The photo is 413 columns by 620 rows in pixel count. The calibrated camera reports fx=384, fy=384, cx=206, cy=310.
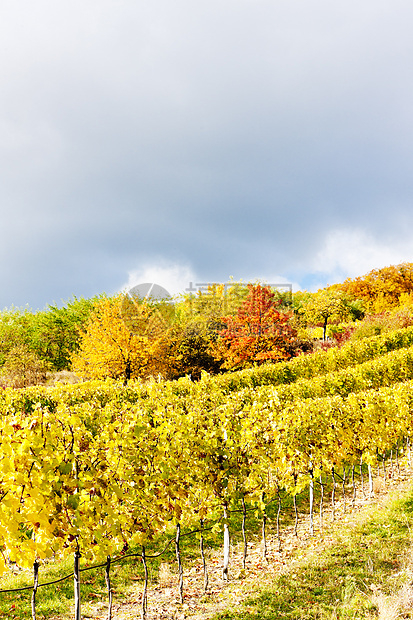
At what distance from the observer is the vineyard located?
152 inches

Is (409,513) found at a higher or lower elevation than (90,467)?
lower

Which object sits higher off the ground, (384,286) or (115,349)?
(384,286)

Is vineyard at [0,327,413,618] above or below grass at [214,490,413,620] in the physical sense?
above

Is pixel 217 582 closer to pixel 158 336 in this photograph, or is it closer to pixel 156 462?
pixel 156 462

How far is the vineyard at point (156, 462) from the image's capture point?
3867mm

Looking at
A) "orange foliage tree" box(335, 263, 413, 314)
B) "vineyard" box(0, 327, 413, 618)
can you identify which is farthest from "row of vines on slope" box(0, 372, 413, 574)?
"orange foliage tree" box(335, 263, 413, 314)

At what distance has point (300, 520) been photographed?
26.3ft

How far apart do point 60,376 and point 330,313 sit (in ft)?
77.1

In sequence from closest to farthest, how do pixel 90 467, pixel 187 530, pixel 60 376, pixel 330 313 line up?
pixel 90 467
pixel 187 530
pixel 60 376
pixel 330 313

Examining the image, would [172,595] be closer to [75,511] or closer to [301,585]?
[301,585]

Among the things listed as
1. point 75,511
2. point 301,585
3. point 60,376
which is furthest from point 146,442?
point 60,376

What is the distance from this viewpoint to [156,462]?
16.3 feet

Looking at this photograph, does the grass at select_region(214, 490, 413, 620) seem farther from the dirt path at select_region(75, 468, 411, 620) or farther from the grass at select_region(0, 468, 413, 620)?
the dirt path at select_region(75, 468, 411, 620)

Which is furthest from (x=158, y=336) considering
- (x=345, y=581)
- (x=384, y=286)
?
(x=384, y=286)
